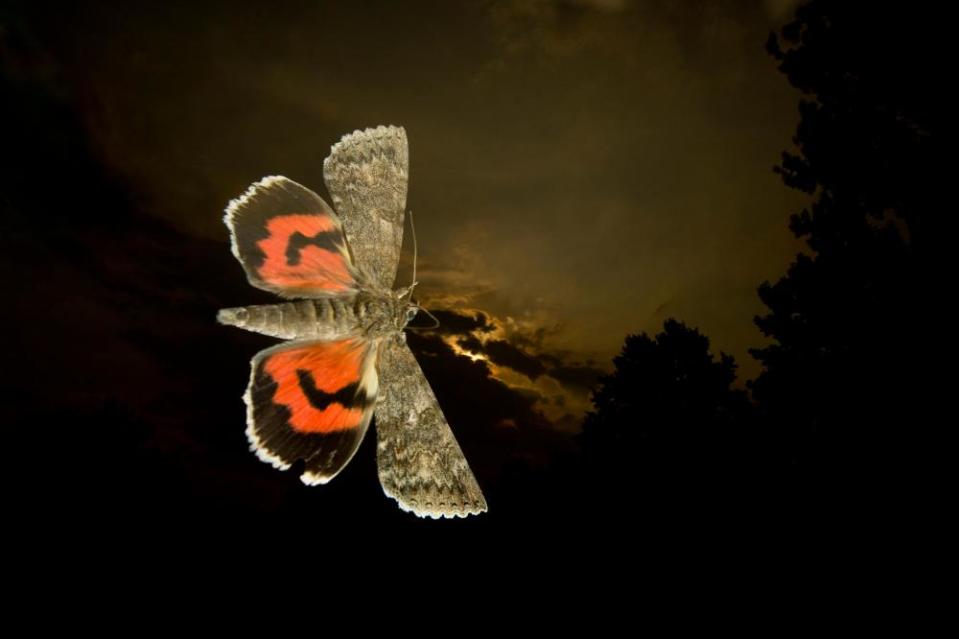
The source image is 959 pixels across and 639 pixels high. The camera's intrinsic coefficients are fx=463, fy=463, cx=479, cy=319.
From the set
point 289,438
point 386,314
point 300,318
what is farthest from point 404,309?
point 289,438

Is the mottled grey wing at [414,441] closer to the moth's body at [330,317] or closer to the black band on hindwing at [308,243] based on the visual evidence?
the moth's body at [330,317]

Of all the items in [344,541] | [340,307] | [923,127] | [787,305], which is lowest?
[340,307]

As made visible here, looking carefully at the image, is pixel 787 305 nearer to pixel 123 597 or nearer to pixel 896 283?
pixel 896 283

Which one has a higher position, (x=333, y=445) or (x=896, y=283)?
(x=896, y=283)

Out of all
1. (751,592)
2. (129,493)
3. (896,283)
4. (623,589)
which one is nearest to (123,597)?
(129,493)

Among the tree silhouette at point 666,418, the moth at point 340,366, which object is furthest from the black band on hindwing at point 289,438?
the tree silhouette at point 666,418

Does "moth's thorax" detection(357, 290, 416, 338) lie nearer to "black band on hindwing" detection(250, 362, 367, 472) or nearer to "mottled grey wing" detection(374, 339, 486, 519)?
"mottled grey wing" detection(374, 339, 486, 519)

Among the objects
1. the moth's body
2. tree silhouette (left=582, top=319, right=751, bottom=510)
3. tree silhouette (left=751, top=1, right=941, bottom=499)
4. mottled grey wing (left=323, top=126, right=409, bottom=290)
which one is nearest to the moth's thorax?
the moth's body
